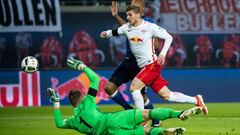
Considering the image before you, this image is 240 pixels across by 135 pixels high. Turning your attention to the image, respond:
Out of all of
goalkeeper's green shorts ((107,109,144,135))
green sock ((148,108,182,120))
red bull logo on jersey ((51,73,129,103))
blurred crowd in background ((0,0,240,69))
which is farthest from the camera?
blurred crowd in background ((0,0,240,69))

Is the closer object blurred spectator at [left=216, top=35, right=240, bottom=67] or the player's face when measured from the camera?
the player's face

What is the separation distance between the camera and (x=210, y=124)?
15102 mm

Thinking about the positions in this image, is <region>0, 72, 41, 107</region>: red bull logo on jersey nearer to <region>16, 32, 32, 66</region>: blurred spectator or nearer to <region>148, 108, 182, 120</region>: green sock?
<region>16, 32, 32, 66</region>: blurred spectator

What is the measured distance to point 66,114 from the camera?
61.0 ft

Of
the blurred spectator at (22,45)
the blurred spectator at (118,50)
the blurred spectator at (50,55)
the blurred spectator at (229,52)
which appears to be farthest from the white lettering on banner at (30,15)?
the blurred spectator at (229,52)

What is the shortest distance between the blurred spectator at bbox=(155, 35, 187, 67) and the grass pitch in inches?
124

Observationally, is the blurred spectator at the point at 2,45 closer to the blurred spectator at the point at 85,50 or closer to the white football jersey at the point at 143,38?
the blurred spectator at the point at 85,50

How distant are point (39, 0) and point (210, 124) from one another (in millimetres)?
10810

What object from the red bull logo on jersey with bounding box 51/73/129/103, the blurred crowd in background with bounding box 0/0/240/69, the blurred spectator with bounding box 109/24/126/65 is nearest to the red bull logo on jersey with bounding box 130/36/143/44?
the red bull logo on jersey with bounding box 51/73/129/103

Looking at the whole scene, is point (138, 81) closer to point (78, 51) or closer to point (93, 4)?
point (78, 51)

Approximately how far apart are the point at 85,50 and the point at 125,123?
13.7 meters

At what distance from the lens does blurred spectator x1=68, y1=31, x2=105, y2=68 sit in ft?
78.0

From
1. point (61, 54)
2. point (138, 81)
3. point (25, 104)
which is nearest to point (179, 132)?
point (138, 81)

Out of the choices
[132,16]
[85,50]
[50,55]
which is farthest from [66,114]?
[132,16]
